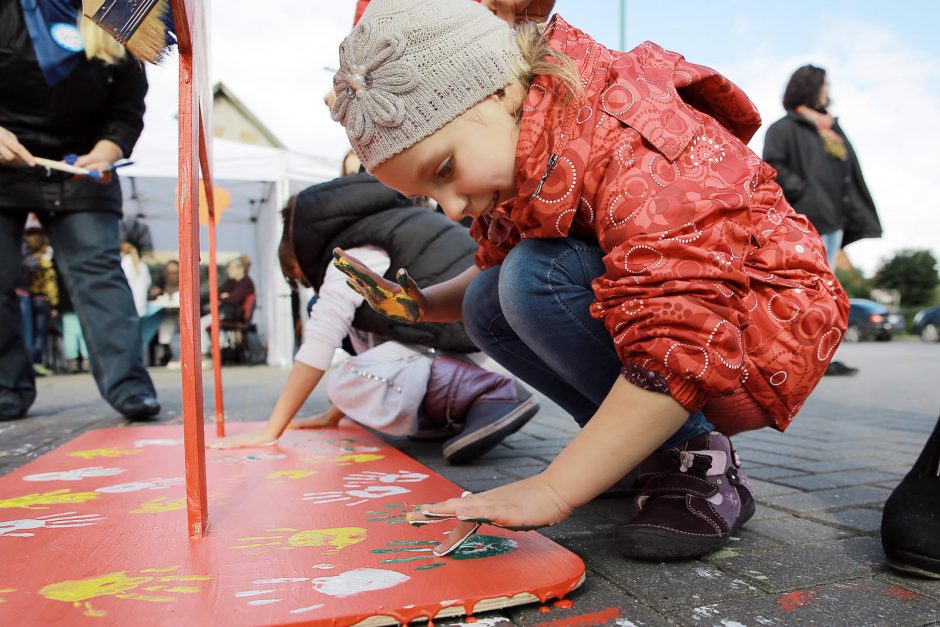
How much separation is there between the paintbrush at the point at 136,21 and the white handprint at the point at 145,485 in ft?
2.71

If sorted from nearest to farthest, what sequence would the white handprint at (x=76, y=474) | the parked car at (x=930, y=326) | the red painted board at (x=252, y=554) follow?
1. the red painted board at (x=252, y=554)
2. the white handprint at (x=76, y=474)
3. the parked car at (x=930, y=326)

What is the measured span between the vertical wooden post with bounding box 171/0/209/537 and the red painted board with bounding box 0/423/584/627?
81 millimetres

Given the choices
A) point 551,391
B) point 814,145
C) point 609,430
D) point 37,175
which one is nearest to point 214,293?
point 37,175

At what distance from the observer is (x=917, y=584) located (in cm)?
95

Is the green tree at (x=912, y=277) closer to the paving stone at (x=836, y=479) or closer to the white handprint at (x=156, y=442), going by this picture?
the paving stone at (x=836, y=479)

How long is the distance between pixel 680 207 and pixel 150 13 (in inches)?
30.3

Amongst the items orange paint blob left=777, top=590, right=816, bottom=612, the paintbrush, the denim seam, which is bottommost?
orange paint blob left=777, top=590, right=816, bottom=612

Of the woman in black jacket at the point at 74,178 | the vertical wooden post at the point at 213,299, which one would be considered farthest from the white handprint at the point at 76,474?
the woman in black jacket at the point at 74,178

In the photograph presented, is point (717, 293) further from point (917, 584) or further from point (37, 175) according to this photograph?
point (37, 175)

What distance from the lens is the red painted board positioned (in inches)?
32.3

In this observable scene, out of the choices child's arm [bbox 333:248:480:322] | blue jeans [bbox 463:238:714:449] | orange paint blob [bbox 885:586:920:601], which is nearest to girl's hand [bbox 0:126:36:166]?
child's arm [bbox 333:248:480:322]

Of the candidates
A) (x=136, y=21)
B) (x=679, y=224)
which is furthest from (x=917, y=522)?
(x=136, y=21)

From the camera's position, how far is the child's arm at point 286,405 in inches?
72.6

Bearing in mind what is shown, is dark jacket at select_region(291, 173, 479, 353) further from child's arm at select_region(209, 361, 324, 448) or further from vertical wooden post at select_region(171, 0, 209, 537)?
vertical wooden post at select_region(171, 0, 209, 537)
